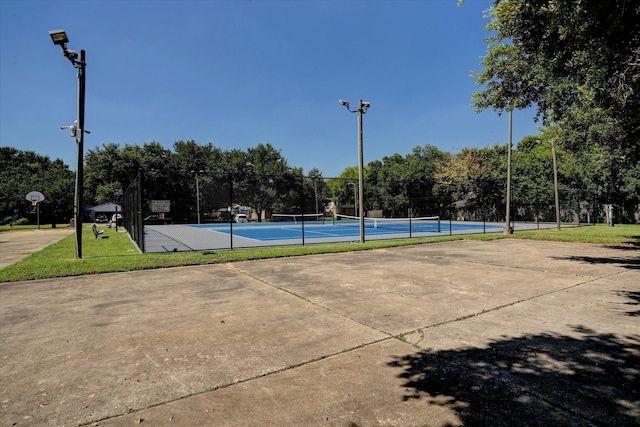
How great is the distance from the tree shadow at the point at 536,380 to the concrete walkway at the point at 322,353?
0.02 meters

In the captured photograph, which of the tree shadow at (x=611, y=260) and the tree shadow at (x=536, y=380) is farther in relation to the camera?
the tree shadow at (x=611, y=260)

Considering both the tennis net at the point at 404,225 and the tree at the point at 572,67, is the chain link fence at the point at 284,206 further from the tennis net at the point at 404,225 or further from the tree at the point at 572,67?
the tree at the point at 572,67

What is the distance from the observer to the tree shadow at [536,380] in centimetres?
254

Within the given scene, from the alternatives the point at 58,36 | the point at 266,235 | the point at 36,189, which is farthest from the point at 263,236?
the point at 36,189

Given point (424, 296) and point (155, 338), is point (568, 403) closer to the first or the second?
point (424, 296)

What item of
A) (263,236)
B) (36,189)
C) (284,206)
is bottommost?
(263,236)

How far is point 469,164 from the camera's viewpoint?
50.0 meters

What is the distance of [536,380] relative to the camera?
3066 mm

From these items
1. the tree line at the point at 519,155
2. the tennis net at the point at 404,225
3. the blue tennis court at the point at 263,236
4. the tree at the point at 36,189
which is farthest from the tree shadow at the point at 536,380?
the tree at the point at 36,189

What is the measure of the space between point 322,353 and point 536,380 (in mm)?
2016

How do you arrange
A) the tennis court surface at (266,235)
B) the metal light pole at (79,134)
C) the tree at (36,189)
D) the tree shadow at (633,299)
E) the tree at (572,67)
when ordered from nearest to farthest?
the tree at (572,67) → the tree shadow at (633,299) → the metal light pole at (79,134) → the tennis court surface at (266,235) → the tree at (36,189)

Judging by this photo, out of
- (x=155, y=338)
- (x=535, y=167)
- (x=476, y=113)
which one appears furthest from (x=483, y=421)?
(x=535, y=167)

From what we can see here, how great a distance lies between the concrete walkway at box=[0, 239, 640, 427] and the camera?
2627 mm

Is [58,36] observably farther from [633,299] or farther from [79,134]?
[633,299]
